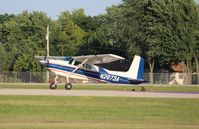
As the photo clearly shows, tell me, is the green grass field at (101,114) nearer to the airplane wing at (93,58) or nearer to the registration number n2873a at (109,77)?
the registration number n2873a at (109,77)

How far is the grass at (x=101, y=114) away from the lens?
58.3 ft

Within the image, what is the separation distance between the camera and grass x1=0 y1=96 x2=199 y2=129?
699 inches

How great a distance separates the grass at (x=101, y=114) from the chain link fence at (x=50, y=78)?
42098 mm

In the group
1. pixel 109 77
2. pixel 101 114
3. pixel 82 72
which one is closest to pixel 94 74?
pixel 82 72

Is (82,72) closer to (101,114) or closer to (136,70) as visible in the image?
(136,70)

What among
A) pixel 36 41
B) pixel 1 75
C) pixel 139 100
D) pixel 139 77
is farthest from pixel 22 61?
pixel 139 100

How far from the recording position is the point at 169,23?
3076 inches

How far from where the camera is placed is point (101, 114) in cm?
2186

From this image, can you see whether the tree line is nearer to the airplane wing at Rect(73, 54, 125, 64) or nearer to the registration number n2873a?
→ the airplane wing at Rect(73, 54, 125, 64)

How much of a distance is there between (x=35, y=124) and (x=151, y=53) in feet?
199

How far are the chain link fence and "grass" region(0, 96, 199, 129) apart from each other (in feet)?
138

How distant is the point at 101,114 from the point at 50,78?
168ft

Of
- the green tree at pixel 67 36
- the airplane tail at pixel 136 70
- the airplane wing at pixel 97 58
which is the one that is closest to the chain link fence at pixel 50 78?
the airplane wing at pixel 97 58

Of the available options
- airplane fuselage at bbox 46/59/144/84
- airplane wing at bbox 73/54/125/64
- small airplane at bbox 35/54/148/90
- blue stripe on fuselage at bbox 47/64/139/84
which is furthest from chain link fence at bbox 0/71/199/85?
blue stripe on fuselage at bbox 47/64/139/84
